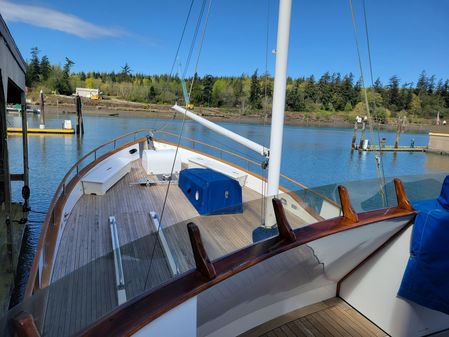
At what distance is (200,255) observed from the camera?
129 cm

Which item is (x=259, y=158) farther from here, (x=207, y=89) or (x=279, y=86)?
(x=207, y=89)

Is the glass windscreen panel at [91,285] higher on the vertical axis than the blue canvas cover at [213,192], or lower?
higher

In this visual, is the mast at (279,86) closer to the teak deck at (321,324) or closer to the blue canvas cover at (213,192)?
the blue canvas cover at (213,192)

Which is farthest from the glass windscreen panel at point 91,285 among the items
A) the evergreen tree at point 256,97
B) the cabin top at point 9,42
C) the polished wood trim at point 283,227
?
the evergreen tree at point 256,97

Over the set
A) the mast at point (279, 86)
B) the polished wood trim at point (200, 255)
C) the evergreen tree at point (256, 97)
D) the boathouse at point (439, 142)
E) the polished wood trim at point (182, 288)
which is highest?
the evergreen tree at point (256, 97)

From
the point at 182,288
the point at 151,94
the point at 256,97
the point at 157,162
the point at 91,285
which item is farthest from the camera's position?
the point at 151,94

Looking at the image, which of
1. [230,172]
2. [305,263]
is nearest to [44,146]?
[230,172]

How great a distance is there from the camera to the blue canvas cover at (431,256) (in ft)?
7.07

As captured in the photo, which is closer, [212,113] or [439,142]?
[439,142]

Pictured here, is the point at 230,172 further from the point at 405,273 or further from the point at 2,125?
the point at 405,273

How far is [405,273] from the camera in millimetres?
2426

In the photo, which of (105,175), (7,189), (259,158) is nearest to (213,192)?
(105,175)

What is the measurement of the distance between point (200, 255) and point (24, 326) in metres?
0.62

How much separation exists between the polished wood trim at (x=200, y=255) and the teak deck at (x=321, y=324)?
4.65 feet
